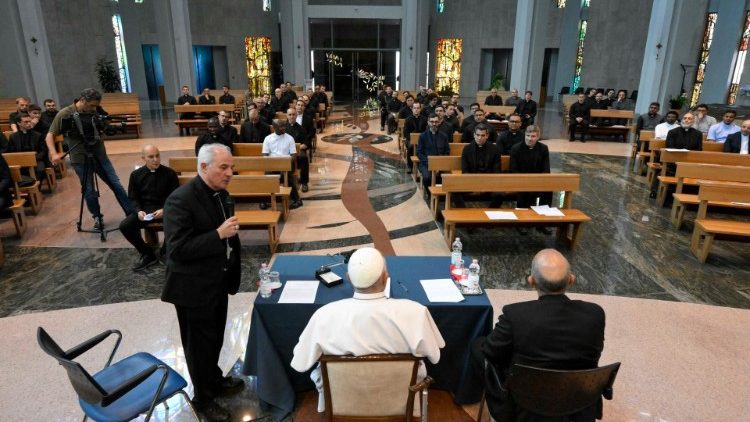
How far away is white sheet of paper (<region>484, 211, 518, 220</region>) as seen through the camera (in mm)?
5575

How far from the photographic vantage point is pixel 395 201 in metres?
7.77

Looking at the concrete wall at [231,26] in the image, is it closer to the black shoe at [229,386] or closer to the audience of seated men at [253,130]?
the audience of seated men at [253,130]

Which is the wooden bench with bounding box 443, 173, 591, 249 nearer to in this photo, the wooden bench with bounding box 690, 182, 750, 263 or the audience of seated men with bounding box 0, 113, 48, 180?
the wooden bench with bounding box 690, 182, 750, 263

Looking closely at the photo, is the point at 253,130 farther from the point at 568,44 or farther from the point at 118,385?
the point at 568,44

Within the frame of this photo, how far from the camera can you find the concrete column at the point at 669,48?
14.1 metres

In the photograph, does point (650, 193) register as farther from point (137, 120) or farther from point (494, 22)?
point (494, 22)

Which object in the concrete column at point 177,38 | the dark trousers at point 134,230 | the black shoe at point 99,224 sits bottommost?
the black shoe at point 99,224

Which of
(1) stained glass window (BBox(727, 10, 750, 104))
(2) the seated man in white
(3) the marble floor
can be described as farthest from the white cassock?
(1) stained glass window (BBox(727, 10, 750, 104))

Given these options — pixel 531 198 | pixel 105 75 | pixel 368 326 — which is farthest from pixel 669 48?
pixel 105 75

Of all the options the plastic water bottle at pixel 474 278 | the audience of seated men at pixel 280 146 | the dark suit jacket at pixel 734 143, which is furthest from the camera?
the dark suit jacket at pixel 734 143

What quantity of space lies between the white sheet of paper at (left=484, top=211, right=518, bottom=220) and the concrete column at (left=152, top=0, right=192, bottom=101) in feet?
52.9

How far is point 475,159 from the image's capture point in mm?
6766

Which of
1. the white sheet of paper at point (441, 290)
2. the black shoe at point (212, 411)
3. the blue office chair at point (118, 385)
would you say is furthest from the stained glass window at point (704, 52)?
the blue office chair at point (118, 385)

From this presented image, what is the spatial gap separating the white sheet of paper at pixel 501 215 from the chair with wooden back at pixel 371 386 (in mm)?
3621
